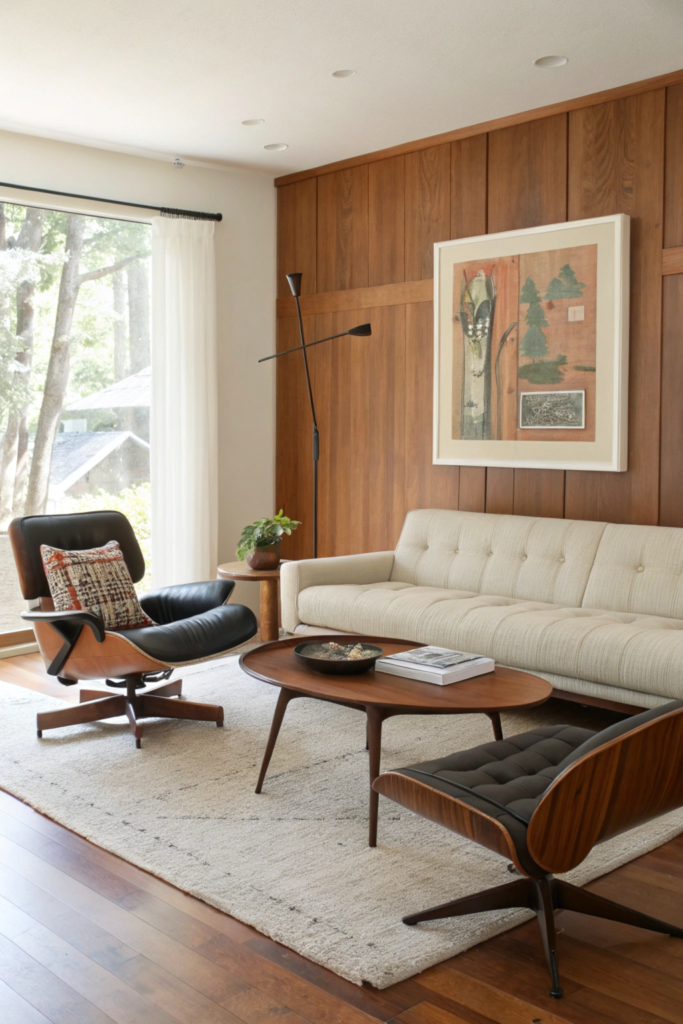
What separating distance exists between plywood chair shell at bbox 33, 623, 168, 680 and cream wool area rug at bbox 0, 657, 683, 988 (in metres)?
0.29

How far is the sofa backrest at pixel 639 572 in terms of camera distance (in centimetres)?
386

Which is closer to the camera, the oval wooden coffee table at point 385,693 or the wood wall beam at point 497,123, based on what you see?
the oval wooden coffee table at point 385,693

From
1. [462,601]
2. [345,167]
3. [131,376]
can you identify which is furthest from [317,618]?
[345,167]

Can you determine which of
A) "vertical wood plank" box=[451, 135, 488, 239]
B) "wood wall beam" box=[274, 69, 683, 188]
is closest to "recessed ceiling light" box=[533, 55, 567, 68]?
"wood wall beam" box=[274, 69, 683, 188]

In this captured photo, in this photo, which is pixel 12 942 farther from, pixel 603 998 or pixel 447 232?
pixel 447 232

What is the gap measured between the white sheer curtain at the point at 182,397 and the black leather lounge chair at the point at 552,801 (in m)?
3.45

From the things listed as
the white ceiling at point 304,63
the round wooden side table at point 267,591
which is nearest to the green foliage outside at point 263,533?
the round wooden side table at point 267,591

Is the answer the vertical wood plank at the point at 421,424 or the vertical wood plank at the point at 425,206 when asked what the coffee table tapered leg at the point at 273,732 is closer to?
the vertical wood plank at the point at 421,424

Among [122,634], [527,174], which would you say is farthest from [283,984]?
[527,174]

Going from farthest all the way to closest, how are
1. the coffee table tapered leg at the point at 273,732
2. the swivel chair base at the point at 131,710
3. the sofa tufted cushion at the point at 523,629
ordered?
the swivel chair base at the point at 131,710, the sofa tufted cushion at the point at 523,629, the coffee table tapered leg at the point at 273,732

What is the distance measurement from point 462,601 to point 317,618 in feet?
2.37

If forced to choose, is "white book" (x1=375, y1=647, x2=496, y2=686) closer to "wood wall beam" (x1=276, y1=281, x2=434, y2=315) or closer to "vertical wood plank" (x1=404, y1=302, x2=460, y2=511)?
"vertical wood plank" (x1=404, y1=302, x2=460, y2=511)

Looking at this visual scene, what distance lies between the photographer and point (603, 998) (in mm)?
1979

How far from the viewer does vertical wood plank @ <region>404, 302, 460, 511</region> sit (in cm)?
513
